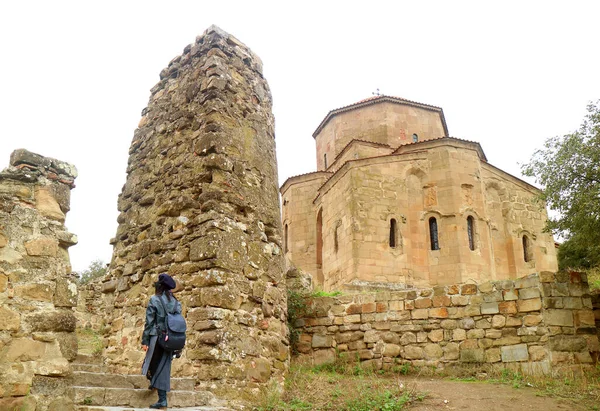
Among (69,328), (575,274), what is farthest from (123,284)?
(575,274)

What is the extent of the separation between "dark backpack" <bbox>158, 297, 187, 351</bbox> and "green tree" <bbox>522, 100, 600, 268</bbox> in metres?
10.8

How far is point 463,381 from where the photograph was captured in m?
7.71

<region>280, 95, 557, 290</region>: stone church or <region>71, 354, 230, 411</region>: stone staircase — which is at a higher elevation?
<region>280, 95, 557, 290</region>: stone church

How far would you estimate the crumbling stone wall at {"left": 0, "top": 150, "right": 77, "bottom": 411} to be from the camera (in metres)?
3.70

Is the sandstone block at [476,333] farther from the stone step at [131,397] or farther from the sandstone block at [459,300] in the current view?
the stone step at [131,397]

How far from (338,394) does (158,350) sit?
8.44 feet

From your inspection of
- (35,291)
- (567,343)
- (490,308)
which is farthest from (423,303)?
(35,291)

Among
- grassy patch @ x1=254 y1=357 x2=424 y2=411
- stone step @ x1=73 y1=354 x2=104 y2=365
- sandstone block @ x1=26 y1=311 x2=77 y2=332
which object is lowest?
grassy patch @ x1=254 y1=357 x2=424 y2=411

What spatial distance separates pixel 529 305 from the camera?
26.3 ft

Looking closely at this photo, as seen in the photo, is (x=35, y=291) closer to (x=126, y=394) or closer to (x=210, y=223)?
(x=126, y=394)

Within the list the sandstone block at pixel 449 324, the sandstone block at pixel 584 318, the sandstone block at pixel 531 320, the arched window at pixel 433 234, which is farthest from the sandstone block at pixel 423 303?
the arched window at pixel 433 234

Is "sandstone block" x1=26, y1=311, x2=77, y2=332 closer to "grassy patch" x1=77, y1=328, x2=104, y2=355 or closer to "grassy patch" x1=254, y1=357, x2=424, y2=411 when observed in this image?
"grassy patch" x1=254, y1=357, x2=424, y2=411

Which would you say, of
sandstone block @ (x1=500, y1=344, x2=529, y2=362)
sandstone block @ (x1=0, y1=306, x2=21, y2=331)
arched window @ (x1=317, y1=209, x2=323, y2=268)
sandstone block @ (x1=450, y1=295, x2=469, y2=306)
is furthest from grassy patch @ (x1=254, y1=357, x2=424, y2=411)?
arched window @ (x1=317, y1=209, x2=323, y2=268)

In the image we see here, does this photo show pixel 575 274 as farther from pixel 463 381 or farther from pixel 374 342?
pixel 374 342
